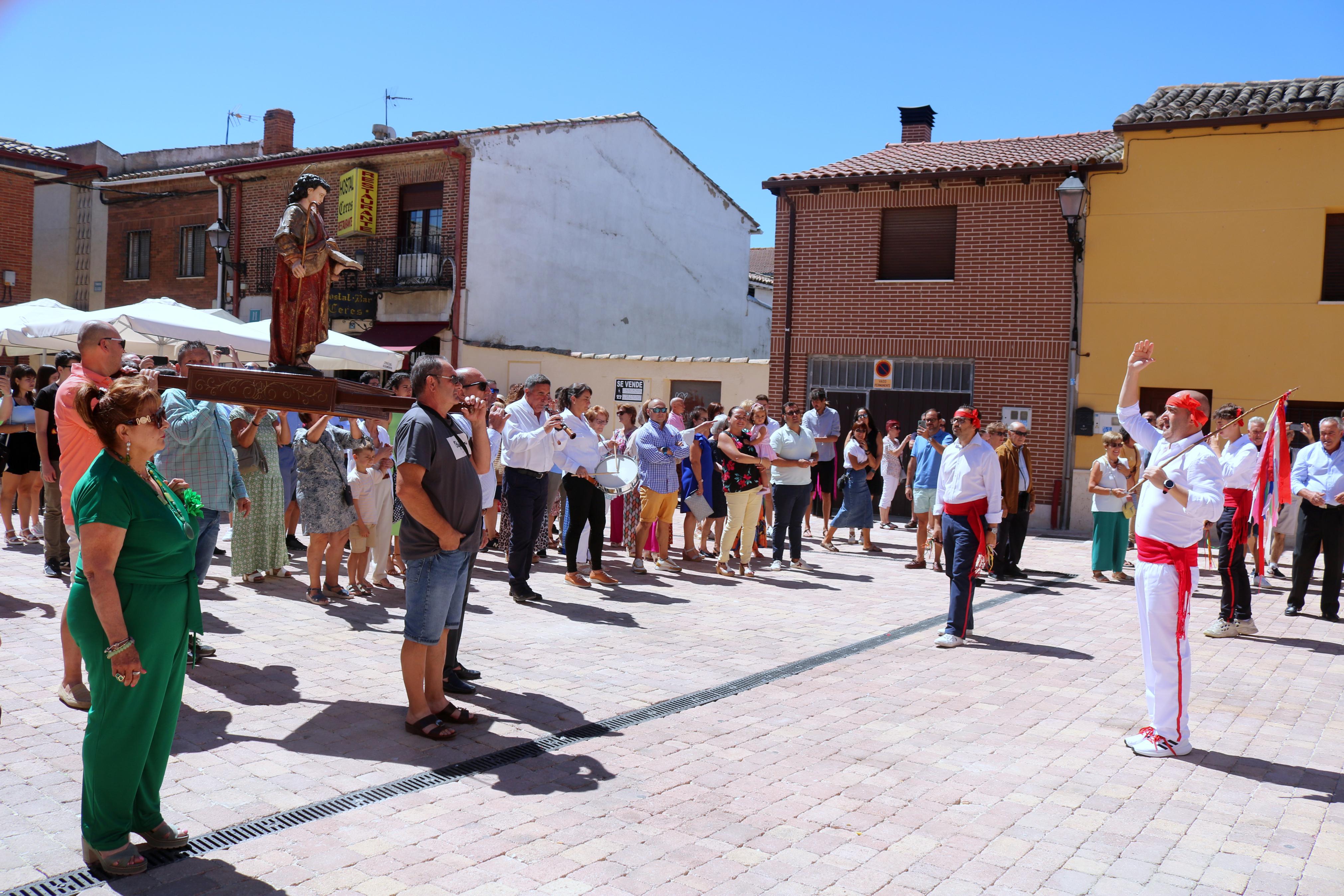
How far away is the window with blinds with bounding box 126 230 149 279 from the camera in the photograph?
27578 mm

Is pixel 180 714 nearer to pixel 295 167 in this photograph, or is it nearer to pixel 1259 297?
pixel 1259 297

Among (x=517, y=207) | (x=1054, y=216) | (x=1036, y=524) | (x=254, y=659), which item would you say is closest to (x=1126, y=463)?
(x=1036, y=524)

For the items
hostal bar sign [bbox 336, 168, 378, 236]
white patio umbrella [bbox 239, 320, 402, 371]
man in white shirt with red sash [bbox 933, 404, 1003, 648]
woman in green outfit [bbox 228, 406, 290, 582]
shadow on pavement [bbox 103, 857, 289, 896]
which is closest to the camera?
shadow on pavement [bbox 103, 857, 289, 896]

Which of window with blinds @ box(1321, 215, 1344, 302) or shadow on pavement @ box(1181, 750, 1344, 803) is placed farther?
window with blinds @ box(1321, 215, 1344, 302)

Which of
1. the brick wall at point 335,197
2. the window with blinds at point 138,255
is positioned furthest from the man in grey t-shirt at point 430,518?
the window with blinds at point 138,255

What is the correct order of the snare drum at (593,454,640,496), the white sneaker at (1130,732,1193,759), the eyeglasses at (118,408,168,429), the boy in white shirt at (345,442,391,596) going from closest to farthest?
the eyeglasses at (118,408,168,429) → the white sneaker at (1130,732,1193,759) → the boy in white shirt at (345,442,391,596) → the snare drum at (593,454,640,496)

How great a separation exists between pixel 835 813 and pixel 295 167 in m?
23.6

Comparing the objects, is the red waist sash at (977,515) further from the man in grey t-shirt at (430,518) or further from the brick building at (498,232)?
the brick building at (498,232)

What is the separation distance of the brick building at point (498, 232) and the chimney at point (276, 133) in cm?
5

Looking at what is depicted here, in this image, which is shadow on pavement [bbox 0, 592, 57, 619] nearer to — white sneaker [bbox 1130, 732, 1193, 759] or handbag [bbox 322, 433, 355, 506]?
handbag [bbox 322, 433, 355, 506]

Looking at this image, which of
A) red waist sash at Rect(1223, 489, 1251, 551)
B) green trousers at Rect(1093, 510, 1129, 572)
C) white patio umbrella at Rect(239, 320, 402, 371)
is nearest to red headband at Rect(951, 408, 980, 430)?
red waist sash at Rect(1223, 489, 1251, 551)

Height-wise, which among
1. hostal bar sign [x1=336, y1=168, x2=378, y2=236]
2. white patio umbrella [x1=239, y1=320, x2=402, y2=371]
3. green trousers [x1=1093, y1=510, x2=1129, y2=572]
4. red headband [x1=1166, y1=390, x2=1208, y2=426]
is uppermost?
hostal bar sign [x1=336, y1=168, x2=378, y2=236]

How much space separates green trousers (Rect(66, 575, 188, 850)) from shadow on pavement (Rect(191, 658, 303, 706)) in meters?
1.91

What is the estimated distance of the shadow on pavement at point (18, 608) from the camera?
7.14m
